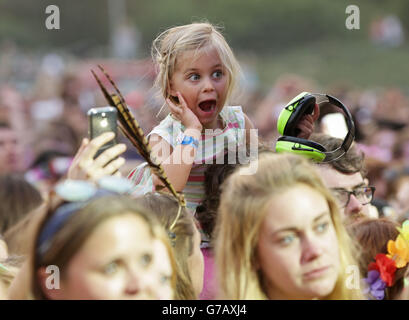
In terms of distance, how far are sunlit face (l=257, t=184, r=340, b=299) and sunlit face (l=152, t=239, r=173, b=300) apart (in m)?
0.27

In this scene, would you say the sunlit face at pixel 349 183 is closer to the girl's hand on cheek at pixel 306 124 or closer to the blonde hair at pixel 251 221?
the girl's hand on cheek at pixel 306 124

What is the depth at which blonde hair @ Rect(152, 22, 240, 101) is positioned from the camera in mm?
2855

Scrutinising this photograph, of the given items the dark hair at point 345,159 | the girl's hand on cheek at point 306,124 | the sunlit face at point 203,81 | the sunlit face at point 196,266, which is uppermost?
the sunlit face at point 203,81

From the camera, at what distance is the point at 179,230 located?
7.72 feet

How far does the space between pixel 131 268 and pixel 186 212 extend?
695mm

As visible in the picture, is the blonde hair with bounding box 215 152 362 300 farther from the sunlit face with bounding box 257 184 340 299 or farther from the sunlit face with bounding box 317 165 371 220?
the sunlit face with bounding box 317 165 371 220

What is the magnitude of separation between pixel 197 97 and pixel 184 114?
0.10m

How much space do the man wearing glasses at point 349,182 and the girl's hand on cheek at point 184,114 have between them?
0.64 metres

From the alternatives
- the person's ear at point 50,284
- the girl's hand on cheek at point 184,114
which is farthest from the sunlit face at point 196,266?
the person's ear at point 50,284

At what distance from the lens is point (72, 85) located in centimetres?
916

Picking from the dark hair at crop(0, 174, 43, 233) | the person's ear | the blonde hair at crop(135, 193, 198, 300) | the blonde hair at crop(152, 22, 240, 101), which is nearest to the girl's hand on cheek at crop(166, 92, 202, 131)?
the blonde hair at crop(152, 22, 240, 101)

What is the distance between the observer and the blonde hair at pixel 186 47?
286 centimetres

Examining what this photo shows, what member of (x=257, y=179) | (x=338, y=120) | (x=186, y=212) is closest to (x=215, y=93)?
(x=186, y=212)

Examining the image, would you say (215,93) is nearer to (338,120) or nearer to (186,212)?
(186,212)
